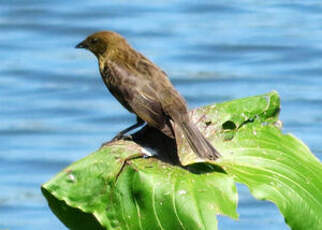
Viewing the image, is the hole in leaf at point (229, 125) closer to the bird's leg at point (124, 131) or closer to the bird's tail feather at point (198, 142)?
the bird's tail feather at point (198, 142)

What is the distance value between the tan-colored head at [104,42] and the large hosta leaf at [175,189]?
161 centimetres

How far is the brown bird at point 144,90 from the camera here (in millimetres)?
6133

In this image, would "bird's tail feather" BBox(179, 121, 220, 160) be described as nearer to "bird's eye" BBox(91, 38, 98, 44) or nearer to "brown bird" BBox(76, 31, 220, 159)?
"brown bird" BBox(76, 31, 220, 159)

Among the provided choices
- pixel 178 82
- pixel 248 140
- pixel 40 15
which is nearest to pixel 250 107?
pixel 248 140

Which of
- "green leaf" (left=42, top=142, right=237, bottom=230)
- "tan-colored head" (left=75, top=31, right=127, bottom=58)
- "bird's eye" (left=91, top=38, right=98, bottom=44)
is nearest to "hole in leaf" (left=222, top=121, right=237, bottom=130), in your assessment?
"green leaf" (left=42, top=142, right=237, bottom=230)

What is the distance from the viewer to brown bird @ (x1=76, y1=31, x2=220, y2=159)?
Answer: 613 cm

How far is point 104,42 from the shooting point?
22.9 ft

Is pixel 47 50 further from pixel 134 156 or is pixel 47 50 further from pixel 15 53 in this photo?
pixel 134 156

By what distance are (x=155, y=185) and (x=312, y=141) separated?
8260 millimetres

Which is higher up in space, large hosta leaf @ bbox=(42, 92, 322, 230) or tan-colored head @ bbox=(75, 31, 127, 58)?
tan-colored head @ bbox=(75, 31, 127, 58)

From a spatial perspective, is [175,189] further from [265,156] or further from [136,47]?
[136,47]

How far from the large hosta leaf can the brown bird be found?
0.59m

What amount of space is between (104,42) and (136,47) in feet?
29.0

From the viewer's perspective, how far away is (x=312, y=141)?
13.1 meters
